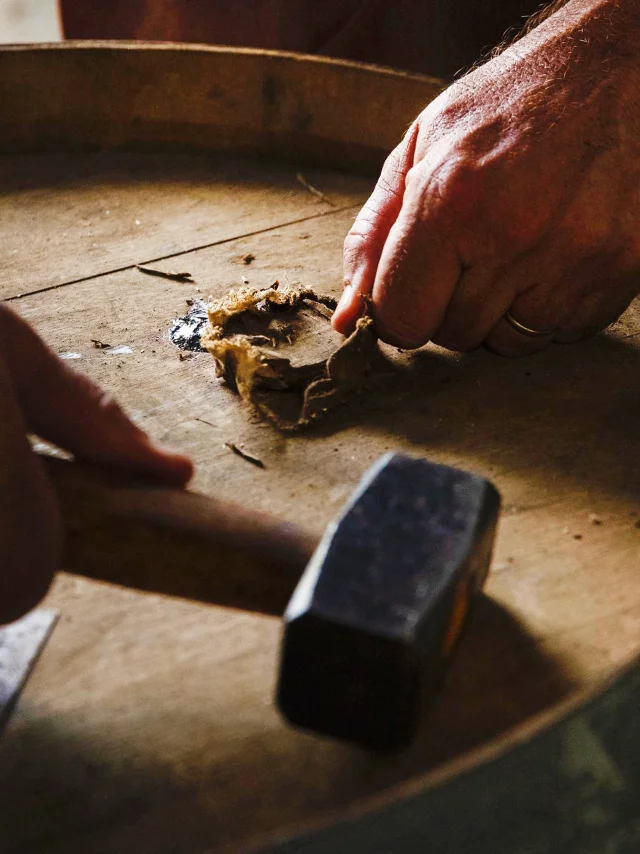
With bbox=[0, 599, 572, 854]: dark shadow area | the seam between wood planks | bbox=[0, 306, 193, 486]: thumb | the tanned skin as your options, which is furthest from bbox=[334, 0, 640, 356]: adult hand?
bbox=[0, 599, 572, 854]: dark shadow area

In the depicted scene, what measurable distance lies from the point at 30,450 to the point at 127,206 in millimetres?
1005

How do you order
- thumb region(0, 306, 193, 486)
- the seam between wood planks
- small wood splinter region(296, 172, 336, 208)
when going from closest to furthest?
1. thumb region(0, 306, 193, 486)
2. the seam between wood planks
3. small wood splinter region(296, 172, 336, 208)

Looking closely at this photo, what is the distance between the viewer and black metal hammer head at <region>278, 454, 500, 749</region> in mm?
644

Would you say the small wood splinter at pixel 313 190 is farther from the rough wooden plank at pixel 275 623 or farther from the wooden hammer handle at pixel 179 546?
the wooden hammer handle at pixel 179 546

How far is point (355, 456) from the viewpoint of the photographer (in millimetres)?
1091

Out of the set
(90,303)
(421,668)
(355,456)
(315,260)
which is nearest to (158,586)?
(421,668)

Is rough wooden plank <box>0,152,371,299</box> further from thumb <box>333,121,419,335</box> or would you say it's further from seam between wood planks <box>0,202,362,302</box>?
thumb <box>333,121,419,335</box>

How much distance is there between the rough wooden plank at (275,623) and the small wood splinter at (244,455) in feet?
0.04

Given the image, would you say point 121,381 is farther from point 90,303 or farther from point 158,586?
point 158,586

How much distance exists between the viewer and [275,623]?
34.1 inches

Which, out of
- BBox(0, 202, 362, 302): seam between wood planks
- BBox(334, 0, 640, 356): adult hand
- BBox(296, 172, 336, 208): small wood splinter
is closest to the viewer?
BBox(334, 0, 640, 356): adult hand

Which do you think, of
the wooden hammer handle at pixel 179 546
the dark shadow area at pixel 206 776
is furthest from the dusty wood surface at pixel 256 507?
the wooden hammer handle at pixel 179 546

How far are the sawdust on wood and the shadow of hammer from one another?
1.30ft

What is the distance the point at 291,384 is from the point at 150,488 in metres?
0.44
